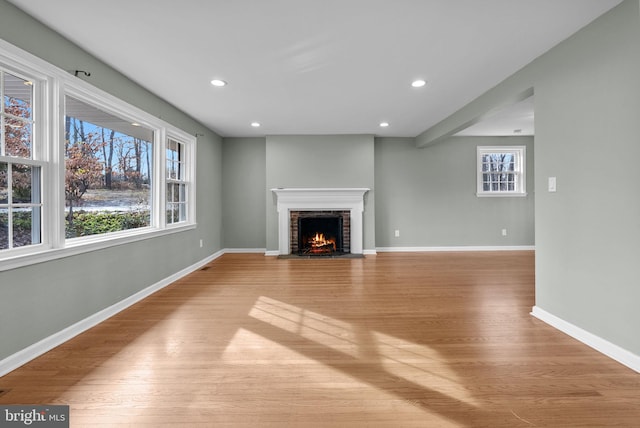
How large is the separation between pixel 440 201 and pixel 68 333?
6.12 meters

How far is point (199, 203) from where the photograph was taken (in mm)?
4945

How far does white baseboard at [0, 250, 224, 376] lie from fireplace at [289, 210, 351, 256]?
2682mm

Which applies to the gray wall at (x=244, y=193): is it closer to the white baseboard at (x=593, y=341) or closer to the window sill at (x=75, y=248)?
the window sill at (x=75, y=248)

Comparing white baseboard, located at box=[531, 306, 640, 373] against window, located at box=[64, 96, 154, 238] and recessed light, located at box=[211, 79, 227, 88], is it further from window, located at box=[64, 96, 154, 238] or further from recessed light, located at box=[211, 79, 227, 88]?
window, located at box=[64, 96, 154, 238]

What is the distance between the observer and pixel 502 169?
6246 mm

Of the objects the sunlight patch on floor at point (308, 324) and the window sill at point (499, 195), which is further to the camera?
the window sill at point (499, 195)

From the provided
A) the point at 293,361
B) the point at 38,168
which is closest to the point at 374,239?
the point at 293,361

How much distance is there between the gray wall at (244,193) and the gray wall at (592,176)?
4722 mm

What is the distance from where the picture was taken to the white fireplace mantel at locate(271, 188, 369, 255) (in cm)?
569

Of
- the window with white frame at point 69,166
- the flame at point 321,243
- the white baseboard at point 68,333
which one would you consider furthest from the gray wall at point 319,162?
the white baseboard at point 68,333

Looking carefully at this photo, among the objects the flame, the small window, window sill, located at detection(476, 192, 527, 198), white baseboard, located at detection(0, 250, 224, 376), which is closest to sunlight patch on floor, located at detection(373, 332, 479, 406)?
white baseboard, located at detection(0, 250, 224, 376)

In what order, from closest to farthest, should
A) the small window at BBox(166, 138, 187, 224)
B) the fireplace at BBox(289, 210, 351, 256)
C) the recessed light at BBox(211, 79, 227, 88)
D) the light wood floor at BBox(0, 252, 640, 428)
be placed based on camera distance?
the light wood floor at BBox(0, 252, 640, 428)
the recessed light at BBox(211, 79, 227, 88)
the small window at BBox(166, 138, 187, 224)
the fireplace at BBox(289, 210, 351, 256)

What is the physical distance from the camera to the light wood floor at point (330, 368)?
58.4 inches

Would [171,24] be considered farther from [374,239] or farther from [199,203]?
[374,239]
